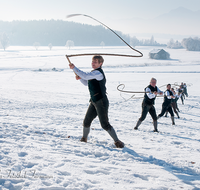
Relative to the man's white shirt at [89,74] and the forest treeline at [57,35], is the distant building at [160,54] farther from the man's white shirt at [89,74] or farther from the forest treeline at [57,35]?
the forest treeline at [57,35]

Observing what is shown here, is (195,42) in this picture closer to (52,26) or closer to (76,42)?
(76,42)

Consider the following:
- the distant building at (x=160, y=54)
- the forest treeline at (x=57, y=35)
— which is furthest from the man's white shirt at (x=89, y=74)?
the forest treeline at (x=57, y=35)

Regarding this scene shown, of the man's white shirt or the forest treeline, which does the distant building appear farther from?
the forest treeline

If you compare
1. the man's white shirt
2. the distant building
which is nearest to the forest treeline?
the distant building

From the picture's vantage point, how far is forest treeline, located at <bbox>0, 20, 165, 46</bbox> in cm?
16938

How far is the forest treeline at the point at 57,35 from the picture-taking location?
556 ft

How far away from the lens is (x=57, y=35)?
6983 inches

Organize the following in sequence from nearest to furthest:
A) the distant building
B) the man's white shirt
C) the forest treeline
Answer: the man's white shirt < the distant building < the forest treeline

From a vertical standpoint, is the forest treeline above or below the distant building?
above

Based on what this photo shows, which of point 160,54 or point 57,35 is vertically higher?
point 57,35

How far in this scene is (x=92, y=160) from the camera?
10.8 feet

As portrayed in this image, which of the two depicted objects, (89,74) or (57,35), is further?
(57,35)

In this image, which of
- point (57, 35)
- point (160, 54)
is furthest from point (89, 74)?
point (57, 35)

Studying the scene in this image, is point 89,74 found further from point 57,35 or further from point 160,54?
point 57,35
